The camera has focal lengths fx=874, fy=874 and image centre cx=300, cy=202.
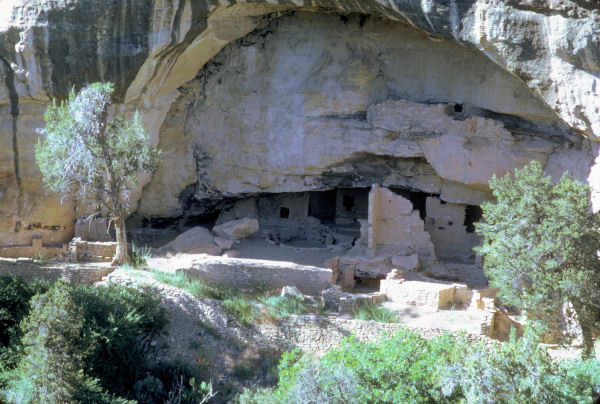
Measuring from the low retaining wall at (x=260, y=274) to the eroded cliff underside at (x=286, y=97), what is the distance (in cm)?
367

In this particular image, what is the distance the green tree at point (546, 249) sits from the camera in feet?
43.5

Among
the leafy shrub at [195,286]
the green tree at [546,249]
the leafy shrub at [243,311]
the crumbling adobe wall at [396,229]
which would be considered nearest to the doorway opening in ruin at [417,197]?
the crumbling adobe wall at [396,229]

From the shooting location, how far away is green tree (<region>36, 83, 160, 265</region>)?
51.5 ft

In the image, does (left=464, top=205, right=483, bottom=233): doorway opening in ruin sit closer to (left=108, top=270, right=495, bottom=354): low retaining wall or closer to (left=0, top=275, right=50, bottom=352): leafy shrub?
(left=108, top=270, right=495, bottom=354): low retaining wall

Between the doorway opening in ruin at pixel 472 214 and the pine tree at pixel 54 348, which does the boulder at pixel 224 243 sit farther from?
the doorway opening in ruin at pixel 472 214

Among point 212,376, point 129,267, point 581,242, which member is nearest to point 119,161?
point 129,267

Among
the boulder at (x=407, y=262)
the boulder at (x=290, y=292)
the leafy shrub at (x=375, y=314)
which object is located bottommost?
the leafy shrub at (x=375, y=314)

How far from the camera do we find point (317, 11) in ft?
58.0

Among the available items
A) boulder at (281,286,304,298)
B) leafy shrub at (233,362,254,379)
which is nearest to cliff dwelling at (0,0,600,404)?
leafy shrub at (233,362,254,379)

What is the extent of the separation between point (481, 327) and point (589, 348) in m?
1.66

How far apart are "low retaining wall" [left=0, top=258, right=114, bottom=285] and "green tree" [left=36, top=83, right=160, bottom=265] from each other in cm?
50

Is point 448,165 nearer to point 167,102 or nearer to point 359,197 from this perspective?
point 359,197

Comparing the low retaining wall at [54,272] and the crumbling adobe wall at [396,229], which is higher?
the crumbling adobe wall at [396,229]

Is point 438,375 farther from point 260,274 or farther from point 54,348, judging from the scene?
point 54,348
